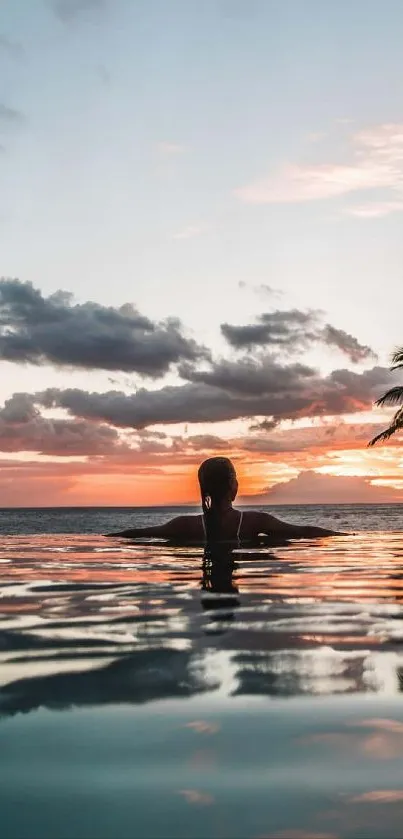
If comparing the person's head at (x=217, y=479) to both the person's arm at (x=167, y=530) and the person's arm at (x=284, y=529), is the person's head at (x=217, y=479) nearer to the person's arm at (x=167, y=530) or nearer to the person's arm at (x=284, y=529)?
the person's arm at (x=284, y=529)

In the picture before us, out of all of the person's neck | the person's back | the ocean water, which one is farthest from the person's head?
the ocean water

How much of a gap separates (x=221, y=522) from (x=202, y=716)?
23.7ft

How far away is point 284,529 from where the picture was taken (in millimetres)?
10352

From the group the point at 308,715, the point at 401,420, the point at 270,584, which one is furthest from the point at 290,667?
the point at 401,420

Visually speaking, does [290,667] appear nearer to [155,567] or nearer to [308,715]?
[308,715]

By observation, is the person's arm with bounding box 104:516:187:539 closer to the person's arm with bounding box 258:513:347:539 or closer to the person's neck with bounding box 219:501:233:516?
the person's arm with bounding box 258:513:347:539

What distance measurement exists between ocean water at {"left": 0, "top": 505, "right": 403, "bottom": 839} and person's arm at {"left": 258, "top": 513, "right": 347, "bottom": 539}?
15.8 feet

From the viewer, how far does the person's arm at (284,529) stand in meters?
10.1

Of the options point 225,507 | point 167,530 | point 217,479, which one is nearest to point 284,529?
point 225,507

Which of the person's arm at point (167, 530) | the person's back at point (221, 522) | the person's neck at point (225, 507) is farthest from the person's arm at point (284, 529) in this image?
the person's arm at point (167, 530)

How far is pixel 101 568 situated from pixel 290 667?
15.3 feet

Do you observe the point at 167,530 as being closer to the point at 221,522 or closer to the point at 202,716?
the point at 221,522

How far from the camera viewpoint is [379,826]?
160 centimetres

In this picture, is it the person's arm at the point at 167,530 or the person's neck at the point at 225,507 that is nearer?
the person's neck at the point at 225,507
